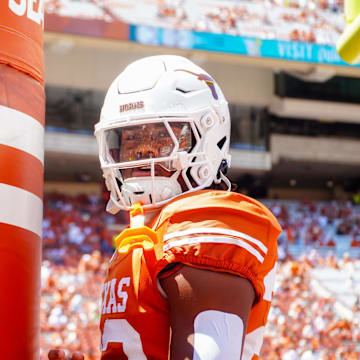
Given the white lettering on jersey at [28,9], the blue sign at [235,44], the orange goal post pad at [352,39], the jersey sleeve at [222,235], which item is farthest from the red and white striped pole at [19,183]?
the blue sign at [235,44]

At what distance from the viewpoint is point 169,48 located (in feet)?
45.7

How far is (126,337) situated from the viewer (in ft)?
4.47

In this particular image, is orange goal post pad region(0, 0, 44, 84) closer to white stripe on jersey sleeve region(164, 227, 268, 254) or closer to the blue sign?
white stripe on jersey sleeve region(164, 227, 268, 254)

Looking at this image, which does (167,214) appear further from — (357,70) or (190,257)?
(357,70)

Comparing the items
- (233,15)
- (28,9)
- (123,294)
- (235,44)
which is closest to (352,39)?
(28,9)

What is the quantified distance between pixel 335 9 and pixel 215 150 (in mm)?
15839

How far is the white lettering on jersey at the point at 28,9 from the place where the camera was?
56.7 inches

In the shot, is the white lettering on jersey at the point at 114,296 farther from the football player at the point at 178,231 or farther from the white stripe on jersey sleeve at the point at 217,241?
the white stripe on jersey sleeve at the point at 217,241

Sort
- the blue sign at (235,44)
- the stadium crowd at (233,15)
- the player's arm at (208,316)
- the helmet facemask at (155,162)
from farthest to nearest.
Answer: the stadium crowd at (233,15)
the blue sign at (235,44)
the helmet facemask at (155,162)
the player's arm at (208,316)

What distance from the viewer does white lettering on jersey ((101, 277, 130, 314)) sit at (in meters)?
1.39

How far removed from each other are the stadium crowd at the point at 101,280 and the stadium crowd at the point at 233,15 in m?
4.08

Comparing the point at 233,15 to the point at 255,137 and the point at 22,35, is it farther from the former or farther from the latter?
the point at 22,35

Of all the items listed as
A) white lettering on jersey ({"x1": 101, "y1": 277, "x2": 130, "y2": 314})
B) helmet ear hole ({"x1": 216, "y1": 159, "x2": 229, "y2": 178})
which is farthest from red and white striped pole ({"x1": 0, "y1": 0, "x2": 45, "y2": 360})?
helmet ear hole ({"x1": 216, "y1": 159, "x2": 229, "y2": 178})

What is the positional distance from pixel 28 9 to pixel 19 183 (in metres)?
0.40
